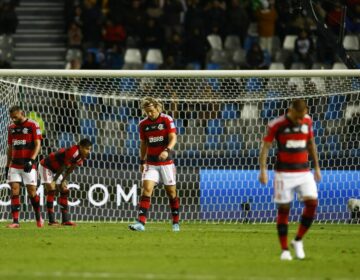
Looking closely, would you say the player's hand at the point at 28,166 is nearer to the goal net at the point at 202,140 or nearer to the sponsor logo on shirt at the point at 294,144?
the goal net at the point at 202,140

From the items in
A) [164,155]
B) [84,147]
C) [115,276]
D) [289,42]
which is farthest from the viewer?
[289,42]

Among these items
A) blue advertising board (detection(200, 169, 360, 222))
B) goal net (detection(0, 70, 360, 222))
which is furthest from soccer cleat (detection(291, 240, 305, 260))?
blue advertising board (detection(200, 169, 360, 222))

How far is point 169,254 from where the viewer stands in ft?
43.5

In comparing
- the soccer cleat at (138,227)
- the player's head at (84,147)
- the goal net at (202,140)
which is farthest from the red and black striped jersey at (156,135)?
the goal net at (202,140)

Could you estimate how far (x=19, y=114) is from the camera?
17859 mm

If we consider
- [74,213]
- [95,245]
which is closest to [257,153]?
[74,213]

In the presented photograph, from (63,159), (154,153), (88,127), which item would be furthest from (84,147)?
(88,127)

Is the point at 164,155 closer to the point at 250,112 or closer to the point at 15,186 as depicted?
the point at 15,186

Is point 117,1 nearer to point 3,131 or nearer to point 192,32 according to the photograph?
point 192,32

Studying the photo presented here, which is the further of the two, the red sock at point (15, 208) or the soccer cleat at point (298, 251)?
the red sock at point (15, 208)

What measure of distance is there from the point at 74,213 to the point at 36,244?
6.56 meters

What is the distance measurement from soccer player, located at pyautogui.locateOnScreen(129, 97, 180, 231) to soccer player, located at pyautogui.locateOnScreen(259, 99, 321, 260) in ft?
13.4

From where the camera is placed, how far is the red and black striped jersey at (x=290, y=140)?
42.5ft

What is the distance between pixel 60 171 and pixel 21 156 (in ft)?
2.63
